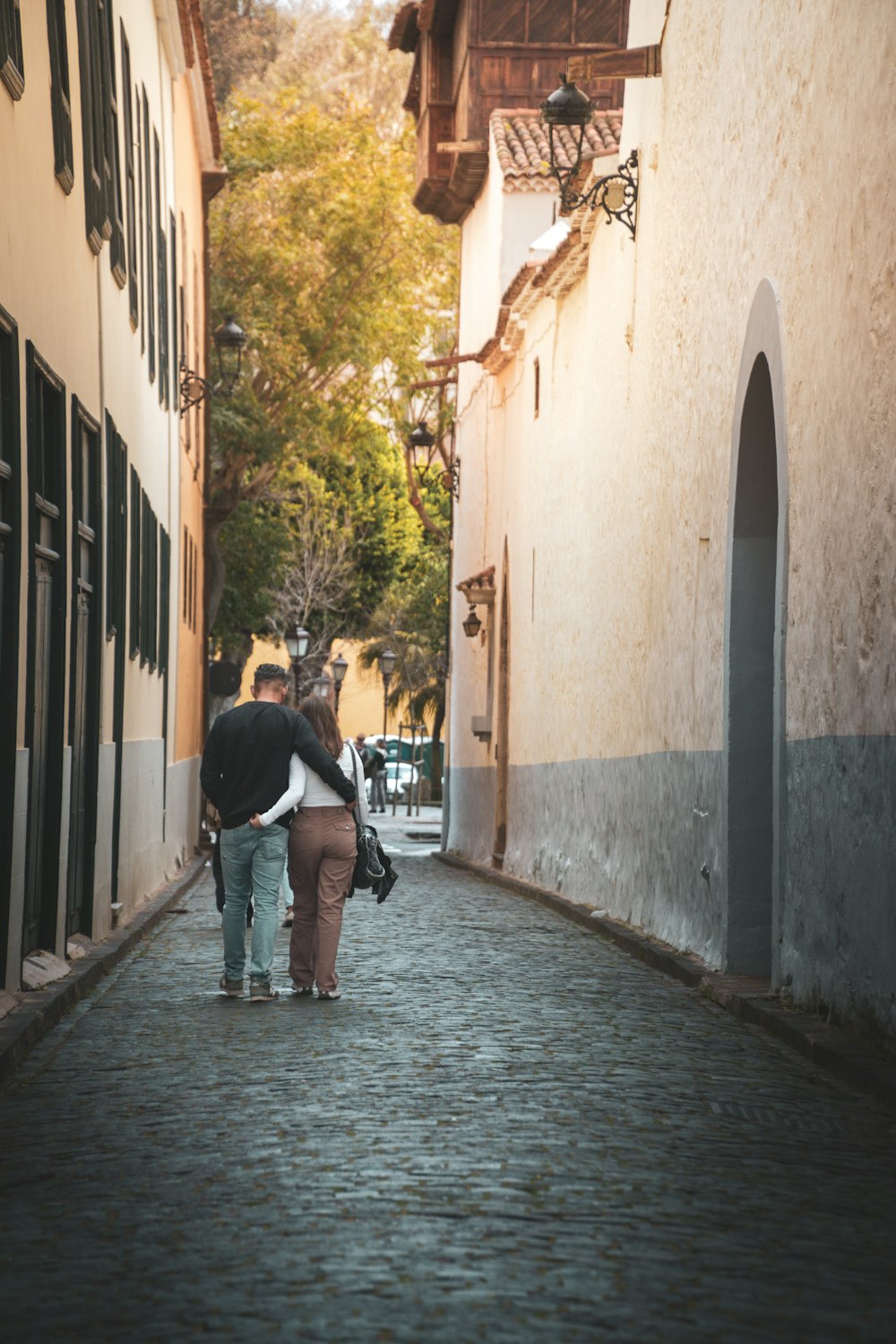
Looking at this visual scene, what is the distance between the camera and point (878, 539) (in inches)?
339

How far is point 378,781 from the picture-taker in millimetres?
54062

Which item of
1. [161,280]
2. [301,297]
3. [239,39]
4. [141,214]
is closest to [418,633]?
[239,39]

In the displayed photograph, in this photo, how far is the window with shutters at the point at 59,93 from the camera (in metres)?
11.1

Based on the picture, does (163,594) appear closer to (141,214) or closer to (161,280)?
(161,280)

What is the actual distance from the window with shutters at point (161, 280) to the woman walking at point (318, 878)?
9.34 meters

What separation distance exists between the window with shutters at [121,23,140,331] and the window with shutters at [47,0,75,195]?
4277 mm

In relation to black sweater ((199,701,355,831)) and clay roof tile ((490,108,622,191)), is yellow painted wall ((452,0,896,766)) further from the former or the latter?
clay roof tile ((490,108,622,191))

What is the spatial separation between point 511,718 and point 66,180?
46.6ft

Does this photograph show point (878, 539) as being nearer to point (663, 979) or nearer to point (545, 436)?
point (663, 979)

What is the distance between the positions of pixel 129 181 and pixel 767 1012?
30.3 feet

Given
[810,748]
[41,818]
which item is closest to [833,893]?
[810,748]

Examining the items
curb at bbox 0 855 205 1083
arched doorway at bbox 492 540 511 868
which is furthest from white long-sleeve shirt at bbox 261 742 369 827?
arched doorway at bbox 492 540 511 868

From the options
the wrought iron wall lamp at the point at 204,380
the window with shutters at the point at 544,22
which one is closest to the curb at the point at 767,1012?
the wrought iron wall lamp at the point at 204,380

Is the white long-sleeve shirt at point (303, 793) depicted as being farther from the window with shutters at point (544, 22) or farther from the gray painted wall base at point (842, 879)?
the window with shutters at point (544, 22)
